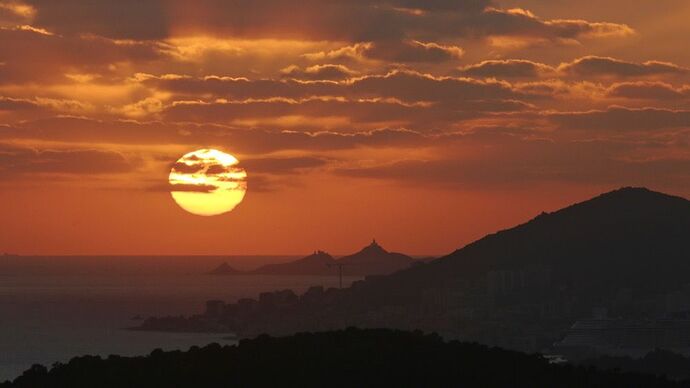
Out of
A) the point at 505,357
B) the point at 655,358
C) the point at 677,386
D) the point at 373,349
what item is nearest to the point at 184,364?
the point at 373,349

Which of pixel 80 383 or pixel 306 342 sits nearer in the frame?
pixel 80 383

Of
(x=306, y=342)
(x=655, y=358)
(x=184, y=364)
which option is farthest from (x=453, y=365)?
(x=655, y=358)

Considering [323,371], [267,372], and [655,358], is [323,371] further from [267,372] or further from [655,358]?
[655,358]

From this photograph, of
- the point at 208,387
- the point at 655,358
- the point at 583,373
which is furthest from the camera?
the point at 655,358

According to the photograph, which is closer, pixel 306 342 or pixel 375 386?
pixel 375 386

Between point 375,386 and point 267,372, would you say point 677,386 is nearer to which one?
point 375,386

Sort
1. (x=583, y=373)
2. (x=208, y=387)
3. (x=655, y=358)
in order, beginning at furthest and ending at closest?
(x=655, y=358)
(x=583, y=373)
(x=208, y=387)
